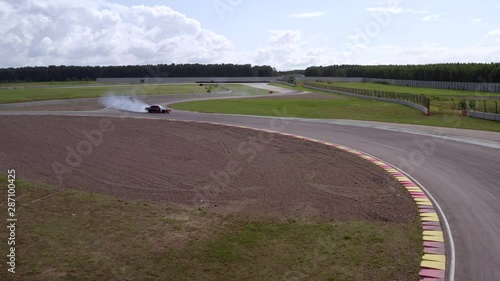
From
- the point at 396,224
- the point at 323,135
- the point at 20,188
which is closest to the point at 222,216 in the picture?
the point at 396,224

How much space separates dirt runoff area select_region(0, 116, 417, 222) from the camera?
20094 millimetres

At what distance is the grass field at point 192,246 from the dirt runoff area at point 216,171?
1569mm

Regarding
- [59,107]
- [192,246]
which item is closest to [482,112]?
[192,246]

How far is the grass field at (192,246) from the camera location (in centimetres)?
1321

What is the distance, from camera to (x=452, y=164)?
2822cm

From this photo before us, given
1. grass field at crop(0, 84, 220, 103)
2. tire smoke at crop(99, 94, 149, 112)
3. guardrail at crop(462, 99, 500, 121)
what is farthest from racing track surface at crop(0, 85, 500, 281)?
grass field at crop(0, 84, 220, 103)

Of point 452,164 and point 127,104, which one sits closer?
point 452,164

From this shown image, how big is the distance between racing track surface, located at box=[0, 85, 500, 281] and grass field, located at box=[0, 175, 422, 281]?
183 cm

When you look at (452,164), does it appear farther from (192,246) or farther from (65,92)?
(65,92)

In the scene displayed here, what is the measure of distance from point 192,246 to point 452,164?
19.1 meters

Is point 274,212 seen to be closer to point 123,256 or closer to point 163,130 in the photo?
point 123,256

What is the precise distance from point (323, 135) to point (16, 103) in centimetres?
5522

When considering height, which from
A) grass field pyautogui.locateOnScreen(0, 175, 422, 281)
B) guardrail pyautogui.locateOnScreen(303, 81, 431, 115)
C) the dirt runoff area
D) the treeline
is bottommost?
grass field pyautogui.locateOnScreen(0, 175, 422, 281)

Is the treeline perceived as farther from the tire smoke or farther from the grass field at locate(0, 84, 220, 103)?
the tire smoke
